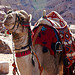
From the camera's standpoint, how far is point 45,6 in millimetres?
23797

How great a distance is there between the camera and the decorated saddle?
108 inches

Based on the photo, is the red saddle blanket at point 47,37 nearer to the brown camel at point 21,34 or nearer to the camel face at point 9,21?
the brown camel at point 21,34

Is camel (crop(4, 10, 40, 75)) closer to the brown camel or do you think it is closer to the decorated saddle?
the brown camel

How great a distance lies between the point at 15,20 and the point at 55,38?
3.57ft

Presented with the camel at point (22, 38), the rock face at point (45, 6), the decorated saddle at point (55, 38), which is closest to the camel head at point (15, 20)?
the camel at point (22, 38)

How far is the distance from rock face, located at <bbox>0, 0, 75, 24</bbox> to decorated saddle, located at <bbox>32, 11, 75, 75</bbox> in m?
16.6

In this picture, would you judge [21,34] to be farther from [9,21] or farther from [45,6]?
[45,6]

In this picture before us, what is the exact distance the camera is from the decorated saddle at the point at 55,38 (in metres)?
2.75

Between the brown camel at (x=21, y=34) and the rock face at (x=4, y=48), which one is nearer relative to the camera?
the brown camel at (x=21, y=34)

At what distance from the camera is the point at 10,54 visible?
6.76 metres

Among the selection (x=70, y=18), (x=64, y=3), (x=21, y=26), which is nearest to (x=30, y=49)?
(x=21, y=26)

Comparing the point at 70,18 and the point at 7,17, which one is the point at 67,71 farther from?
the point at 70,18

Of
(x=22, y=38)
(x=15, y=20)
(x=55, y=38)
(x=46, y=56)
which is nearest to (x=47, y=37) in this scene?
(x=55, y=38)

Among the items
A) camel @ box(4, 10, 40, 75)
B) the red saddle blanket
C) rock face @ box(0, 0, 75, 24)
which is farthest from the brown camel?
rock face @ box(0, 0, 75, 24)
